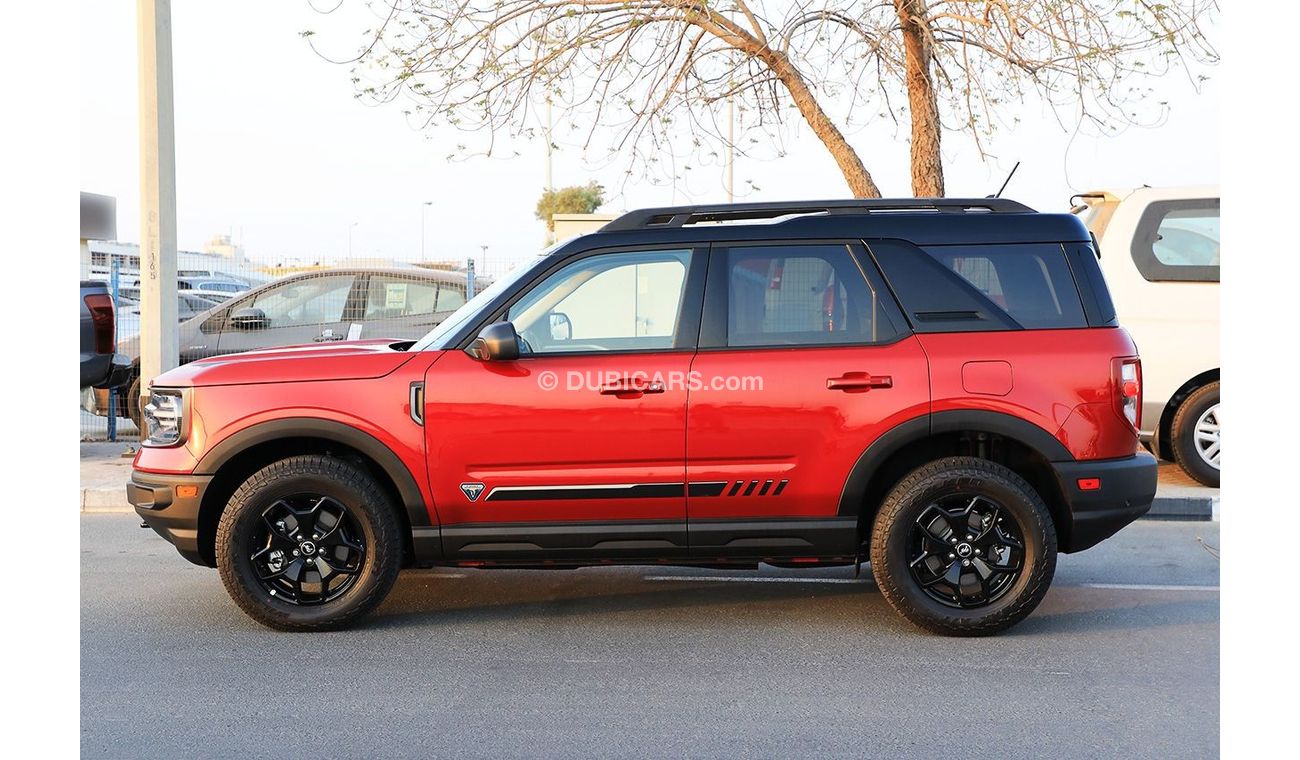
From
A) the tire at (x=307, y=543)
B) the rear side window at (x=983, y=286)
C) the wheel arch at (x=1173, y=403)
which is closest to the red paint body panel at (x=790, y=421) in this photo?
the rear side window at (x=983, y=286)

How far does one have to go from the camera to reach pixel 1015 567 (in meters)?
5.59

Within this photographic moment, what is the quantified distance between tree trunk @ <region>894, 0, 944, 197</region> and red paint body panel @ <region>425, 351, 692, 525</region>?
744cm

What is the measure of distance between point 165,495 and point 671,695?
253cm

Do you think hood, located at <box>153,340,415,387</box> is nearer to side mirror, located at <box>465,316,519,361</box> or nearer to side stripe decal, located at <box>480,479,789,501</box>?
side mirror, located at <box>465,316,519,361</box>

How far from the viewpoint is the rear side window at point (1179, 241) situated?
31.6 feet

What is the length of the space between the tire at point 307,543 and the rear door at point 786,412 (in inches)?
56.1

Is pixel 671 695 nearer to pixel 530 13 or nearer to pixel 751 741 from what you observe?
pixel 751 741

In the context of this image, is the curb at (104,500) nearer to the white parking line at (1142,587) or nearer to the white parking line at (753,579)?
the white parking line at (753,579)

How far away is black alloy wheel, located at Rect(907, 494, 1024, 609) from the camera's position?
18.4ft

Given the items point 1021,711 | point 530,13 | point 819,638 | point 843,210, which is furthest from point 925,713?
point 530,13

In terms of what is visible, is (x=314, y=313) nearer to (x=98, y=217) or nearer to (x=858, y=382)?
(x=98, y=217)

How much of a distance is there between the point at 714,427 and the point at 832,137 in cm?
799

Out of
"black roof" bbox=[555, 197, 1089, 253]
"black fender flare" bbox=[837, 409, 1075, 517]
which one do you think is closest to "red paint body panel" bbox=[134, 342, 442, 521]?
"black roof" bbox=[555, 197, 1089, 253]

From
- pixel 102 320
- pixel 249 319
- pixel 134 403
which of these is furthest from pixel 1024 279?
pixel 134 403
